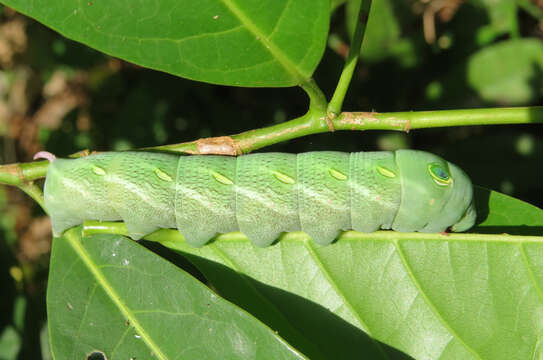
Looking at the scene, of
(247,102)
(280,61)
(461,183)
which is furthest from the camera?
(247,102)

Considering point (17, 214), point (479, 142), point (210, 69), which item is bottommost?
point (17, 214)

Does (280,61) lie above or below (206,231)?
above

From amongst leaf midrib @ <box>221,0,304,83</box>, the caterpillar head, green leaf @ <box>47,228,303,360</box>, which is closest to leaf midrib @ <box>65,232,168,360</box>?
green leaf @ <box>47,228,303,360</box>

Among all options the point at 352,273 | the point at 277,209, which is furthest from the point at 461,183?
the point at 277,209

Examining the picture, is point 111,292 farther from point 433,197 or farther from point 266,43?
point 433,197

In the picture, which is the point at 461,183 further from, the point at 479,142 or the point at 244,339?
the point at 479,142

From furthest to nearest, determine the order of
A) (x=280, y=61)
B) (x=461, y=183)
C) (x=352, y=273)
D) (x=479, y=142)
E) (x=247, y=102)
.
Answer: (x=247, y=102) → (x=479, y=142) → (x=461, y=183) → (x=352, y=273) → (x=280, y=61)

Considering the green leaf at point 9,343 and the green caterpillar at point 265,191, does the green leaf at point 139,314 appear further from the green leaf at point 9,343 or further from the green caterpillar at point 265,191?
the green leaf at point 9,343

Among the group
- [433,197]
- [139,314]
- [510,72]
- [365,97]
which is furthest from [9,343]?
[510,72]
